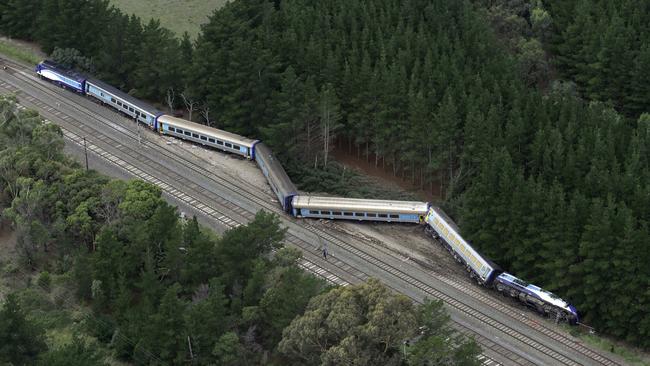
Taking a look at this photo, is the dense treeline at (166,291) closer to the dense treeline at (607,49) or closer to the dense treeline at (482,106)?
the dense treeline at (482,106)

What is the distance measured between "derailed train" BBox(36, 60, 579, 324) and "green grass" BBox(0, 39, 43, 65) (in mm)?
4894

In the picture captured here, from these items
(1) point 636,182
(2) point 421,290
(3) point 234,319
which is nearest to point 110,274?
(3) point 234,319

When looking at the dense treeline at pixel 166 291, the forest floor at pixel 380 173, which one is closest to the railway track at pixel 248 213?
the dense treeline at pixel 166 291

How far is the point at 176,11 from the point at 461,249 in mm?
74371

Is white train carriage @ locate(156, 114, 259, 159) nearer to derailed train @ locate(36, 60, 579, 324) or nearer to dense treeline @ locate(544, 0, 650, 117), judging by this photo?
derailed train @ locate(36, 60, 579, 324)

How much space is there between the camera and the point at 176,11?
177375 mm

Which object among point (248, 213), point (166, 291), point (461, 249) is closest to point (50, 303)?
point (166, 291)

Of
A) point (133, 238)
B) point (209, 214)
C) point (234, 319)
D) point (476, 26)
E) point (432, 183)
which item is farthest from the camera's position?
point (476, 26)

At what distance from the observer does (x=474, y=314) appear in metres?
113

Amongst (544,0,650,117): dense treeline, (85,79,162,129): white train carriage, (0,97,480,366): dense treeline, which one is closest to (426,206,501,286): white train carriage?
(0,97,480,366): dense treeline

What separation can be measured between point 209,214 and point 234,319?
1072 inches

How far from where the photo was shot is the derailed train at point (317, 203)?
376 ft

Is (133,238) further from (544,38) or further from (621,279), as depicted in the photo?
(544,38)

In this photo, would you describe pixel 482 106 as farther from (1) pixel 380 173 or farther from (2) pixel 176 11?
(2) pixel 176 11
